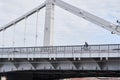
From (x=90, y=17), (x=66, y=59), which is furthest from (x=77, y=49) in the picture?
(x=90, y=17)

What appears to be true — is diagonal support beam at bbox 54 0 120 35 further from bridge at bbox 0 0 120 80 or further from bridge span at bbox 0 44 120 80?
bridge span at bbox 0 44 120 80

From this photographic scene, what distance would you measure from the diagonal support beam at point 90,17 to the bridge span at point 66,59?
65.4 ft

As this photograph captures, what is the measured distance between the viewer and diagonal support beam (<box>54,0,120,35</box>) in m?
74.2

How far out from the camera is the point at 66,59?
52.6 meters

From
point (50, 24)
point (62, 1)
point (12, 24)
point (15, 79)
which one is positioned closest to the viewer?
point (15, 79)

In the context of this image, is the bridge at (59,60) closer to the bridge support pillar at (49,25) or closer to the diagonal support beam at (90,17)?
the bridge support pillar at (49,25)

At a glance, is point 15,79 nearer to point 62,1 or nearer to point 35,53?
point 35,53

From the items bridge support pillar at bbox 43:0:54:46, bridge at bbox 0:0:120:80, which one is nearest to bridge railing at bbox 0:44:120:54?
bridge at bbox 0:0:120:80

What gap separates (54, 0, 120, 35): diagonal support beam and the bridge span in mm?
19943

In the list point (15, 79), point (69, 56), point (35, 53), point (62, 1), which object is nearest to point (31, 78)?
point (15, 79)

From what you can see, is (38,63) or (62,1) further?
(62,1)

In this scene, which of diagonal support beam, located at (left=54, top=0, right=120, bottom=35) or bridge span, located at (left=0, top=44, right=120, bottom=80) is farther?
diagonal support beam, located at (left=54, top=0, right=120, bottom=35)

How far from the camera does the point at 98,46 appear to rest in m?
51.9

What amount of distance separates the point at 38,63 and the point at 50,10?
27542mm
